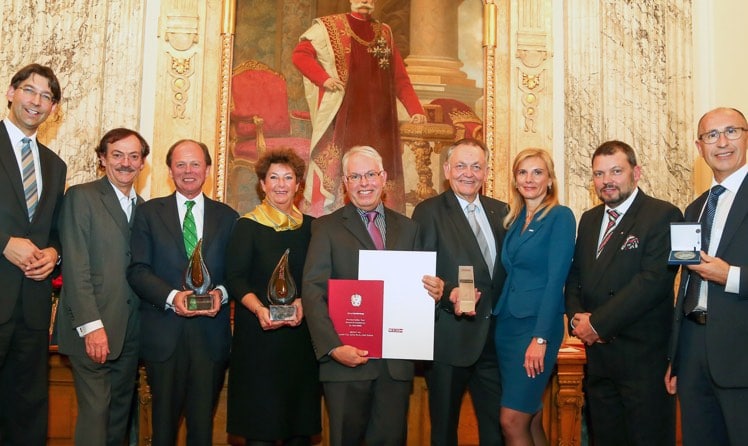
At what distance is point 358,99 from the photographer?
645 cm

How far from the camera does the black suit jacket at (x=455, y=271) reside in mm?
4047

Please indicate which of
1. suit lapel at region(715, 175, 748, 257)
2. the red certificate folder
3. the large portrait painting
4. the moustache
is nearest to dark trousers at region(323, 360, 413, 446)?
the red certificate folder

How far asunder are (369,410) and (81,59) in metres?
4.32

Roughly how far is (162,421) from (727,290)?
10.1 feet

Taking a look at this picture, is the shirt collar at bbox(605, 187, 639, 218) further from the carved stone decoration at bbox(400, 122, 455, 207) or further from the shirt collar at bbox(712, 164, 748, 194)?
the carved stone decoration at bbox(400, 122, 455, 207)

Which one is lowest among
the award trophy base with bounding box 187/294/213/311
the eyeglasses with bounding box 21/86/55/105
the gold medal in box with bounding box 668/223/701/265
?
the award trophy base with bounding box 187/294/213/311

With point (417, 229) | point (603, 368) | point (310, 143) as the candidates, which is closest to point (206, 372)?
point (417, 229)

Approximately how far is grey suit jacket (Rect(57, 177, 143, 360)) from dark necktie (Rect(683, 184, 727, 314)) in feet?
10.4

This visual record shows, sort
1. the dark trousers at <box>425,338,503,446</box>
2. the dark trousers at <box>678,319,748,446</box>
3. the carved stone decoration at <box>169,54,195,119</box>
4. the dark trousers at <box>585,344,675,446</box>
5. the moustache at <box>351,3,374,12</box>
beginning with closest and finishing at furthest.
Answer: the dark trousers at <box>678,319,748,446</box> < the dark trousers at <box>585,344,675,446</box> < the dark trousers at <box>425,338,503,446</box> < the carved stone decoration at <box>169,54,195,119</box> < the moustache at <box>351,3,374,12</box>

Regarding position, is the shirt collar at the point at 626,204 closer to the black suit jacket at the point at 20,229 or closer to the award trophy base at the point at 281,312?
the award trophy base at the point at 281,312

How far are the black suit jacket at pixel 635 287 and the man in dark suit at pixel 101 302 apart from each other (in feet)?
8.74

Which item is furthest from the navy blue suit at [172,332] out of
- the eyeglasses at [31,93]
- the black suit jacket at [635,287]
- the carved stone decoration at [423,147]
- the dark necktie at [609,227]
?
the carved stone decoration at [423,147]

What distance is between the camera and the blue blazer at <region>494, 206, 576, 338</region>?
3.95 meters

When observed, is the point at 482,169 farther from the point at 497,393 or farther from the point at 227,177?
the point at 227,177
